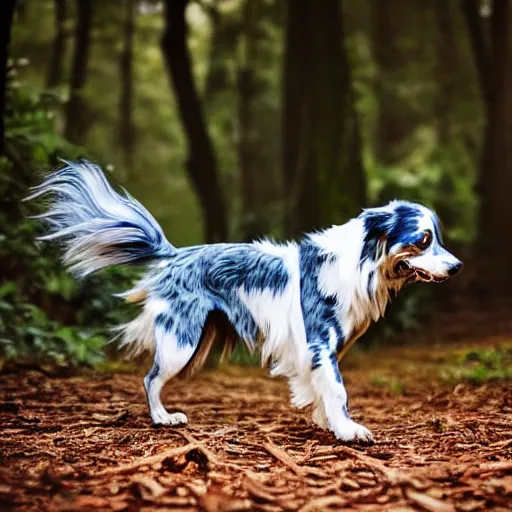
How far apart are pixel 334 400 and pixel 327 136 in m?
6.34

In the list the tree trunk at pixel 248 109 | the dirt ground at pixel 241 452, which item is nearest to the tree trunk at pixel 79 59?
the tree trunk at pixel 248 109

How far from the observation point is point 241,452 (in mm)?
4027

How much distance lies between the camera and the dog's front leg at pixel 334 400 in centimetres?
426

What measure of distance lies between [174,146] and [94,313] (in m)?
20.6

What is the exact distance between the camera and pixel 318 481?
346cm

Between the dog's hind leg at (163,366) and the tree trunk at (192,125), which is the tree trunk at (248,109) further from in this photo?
the dog's hind leg at (163,366)

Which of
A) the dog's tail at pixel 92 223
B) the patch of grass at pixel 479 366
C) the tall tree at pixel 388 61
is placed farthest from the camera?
the tall tree at pixel 388 61

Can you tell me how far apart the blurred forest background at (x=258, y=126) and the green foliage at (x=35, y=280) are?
2 centimetres

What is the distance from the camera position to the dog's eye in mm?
4355

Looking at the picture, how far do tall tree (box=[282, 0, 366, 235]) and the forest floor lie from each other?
397 centimetres

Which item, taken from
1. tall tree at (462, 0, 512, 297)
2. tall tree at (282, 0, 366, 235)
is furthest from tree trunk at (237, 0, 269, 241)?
tall tree at (282, 0, 366, 235)

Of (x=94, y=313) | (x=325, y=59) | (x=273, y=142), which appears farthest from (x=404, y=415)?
(x=273, y=142)

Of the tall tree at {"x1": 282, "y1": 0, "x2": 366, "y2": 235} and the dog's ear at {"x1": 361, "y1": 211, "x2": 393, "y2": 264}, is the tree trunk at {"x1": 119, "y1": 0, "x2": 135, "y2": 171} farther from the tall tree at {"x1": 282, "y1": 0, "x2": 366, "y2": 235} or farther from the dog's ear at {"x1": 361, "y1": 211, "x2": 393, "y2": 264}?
the dog's ear at {"x1": 361, "y1": 211, "x2": 393, "y2": 264}

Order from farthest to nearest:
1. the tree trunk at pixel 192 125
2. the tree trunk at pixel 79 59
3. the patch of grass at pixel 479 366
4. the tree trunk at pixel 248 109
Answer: the tree trunk at pixel 248 109, the tree trunk at pixel 79 59, the tree trunk at pixel 192 125, the patch of grass at pixel 479 366
